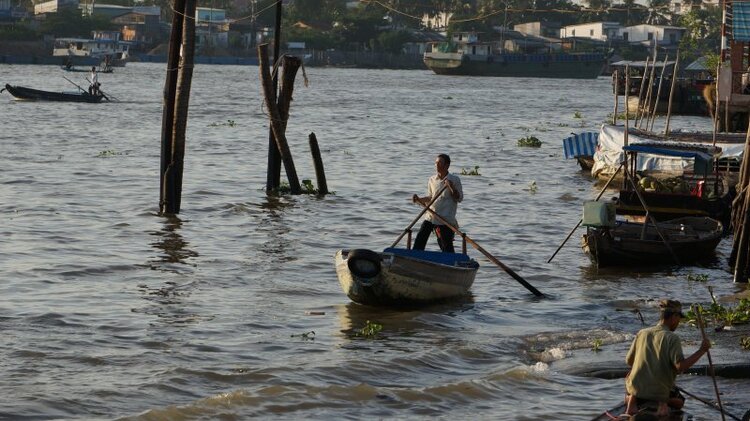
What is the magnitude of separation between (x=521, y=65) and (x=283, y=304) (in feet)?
414

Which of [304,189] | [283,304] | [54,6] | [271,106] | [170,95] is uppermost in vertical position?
[54,6]

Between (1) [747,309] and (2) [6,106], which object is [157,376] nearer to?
(1) [747,309]

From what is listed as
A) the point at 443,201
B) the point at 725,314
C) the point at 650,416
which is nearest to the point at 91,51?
the point at 443,201

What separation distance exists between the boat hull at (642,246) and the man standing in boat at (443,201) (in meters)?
3.52

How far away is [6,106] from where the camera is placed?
62.2 m

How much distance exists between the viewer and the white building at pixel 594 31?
586 feet

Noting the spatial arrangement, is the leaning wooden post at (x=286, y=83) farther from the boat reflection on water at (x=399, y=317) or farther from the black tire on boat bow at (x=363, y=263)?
the black tire on boat bow at (x=363, y=263)

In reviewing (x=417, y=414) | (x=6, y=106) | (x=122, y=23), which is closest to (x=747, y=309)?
(x=417, y=414)

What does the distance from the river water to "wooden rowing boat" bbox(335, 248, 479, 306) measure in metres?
0.29

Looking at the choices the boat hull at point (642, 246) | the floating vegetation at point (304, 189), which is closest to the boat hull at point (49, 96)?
the floating vegetation at point (304, 189)

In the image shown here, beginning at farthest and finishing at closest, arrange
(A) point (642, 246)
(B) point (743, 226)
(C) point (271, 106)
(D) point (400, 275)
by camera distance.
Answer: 1. (C) point (271, 106)
2. (A) point (642, 246)
3. (B) point (743, 226)
4. (D) point (400, 275)

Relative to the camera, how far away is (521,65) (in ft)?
462

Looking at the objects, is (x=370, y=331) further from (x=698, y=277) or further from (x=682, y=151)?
(x=682, y=151)

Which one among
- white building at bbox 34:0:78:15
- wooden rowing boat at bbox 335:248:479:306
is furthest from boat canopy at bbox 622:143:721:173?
white building at bbox 34:0:78:15
